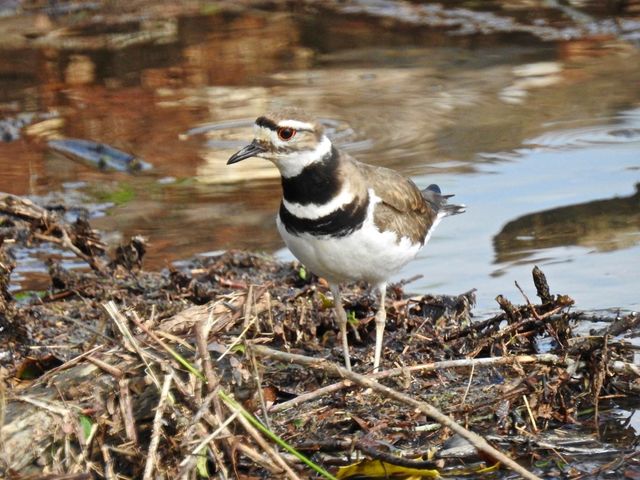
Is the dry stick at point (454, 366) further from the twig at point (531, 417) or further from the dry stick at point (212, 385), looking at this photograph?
the dry stick at point (212, 385)

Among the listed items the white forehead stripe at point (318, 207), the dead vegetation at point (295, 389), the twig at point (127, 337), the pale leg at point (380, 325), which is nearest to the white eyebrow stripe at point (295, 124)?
the white forehead stripe at point (318, 207)

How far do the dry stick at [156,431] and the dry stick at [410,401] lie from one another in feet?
1.30

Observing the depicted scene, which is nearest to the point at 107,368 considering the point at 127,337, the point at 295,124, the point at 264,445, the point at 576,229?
the point at 127,337

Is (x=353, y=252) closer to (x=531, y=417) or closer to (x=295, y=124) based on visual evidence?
(x=295, y=124)

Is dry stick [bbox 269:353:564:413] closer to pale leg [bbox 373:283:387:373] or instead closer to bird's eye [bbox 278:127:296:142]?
pale leg [bbox 373:283:387:373]

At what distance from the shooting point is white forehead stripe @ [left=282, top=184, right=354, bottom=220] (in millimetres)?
5188

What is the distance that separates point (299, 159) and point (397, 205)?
0.61 meters

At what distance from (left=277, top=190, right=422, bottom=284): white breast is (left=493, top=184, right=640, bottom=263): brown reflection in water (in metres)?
1.84

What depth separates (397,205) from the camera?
18.6 feet

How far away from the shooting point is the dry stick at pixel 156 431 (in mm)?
3879

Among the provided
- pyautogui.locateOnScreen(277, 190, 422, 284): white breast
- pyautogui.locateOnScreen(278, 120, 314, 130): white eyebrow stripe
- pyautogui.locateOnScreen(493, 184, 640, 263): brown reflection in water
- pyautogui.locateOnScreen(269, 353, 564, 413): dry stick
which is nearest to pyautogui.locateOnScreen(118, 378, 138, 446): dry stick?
pyautogui.locateOnScreen(269, 353, 564, 413): dry stick

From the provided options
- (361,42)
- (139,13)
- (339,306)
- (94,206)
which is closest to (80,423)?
(339,306)

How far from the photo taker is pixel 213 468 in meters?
4.28

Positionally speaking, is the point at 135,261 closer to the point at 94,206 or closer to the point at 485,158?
the point at 94,206
